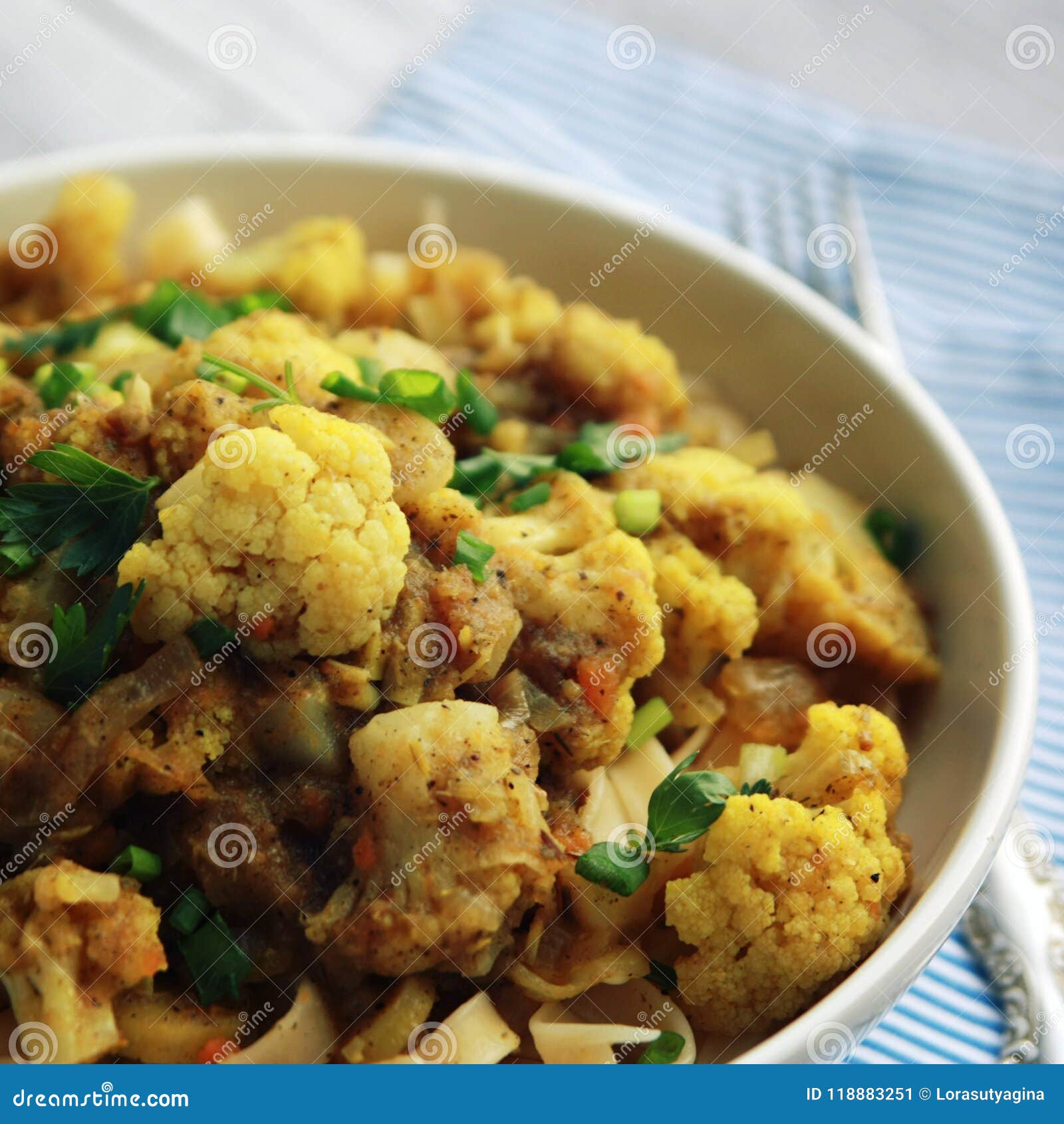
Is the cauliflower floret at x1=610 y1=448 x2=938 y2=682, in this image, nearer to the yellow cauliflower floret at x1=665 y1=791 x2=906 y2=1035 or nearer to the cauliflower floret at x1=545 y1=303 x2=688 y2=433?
the cauliflower floret at x1=545 y1=303 x2=688 y2=433

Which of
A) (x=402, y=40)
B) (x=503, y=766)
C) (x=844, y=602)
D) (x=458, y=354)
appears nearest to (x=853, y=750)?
(x=844, y=602)

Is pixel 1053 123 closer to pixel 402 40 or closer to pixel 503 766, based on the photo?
pixel 402 40
